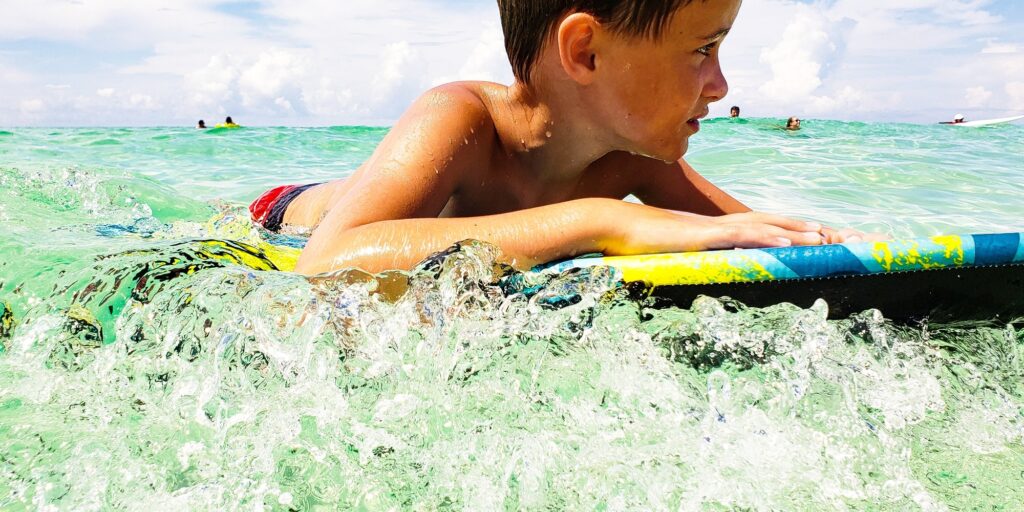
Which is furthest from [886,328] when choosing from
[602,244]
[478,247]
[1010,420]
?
[478,247]

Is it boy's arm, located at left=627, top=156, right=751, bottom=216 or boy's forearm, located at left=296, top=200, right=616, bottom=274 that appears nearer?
boy's forearm, located at left=296, top=200, right=616, bottom=274

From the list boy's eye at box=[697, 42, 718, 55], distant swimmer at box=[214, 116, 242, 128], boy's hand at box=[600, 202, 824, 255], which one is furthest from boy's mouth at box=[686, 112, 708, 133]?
distant swimmer at box=[214, 116, 242, 128]

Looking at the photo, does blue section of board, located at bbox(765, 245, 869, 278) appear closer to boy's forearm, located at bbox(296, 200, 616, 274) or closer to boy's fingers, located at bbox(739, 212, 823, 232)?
boy's fingers, located at bbox(739, 212, 823, 232)

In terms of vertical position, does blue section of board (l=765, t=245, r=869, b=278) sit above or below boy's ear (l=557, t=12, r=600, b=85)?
below

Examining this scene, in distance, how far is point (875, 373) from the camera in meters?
1.48

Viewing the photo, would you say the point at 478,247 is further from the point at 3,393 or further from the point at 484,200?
the point at 3,393

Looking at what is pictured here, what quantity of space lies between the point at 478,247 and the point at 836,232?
981mm

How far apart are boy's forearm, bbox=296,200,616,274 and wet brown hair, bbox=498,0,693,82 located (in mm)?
490

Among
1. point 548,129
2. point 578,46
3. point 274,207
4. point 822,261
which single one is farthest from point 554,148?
point 274,207

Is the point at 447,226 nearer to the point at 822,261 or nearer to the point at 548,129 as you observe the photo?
the point at 548,129

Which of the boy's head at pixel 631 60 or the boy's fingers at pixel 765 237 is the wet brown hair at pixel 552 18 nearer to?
the boy's head at pixel 631 60

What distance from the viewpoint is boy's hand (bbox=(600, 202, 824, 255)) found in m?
1.52

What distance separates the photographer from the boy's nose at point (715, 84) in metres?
1.83

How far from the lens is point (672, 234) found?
1.53 meters
